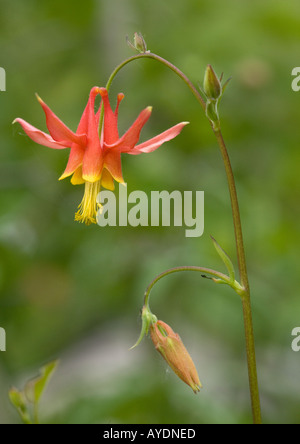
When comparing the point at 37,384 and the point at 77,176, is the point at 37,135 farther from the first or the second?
the point at 37,384

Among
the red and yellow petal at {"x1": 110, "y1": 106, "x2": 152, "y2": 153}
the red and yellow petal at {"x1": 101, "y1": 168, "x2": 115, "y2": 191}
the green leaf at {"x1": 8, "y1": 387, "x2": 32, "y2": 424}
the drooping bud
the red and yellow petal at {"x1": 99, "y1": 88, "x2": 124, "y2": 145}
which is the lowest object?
the green leaf at {"x1": 8, "y1": 387, "x2": 32, "y2": 424}

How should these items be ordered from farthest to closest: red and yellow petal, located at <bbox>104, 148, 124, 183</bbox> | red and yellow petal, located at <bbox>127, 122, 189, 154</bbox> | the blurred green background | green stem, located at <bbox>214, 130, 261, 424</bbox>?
the blurred green background
red and yellow petal, located at <bbox>104, 148, 124, 183</bbox>
red and yellow petal, located at <bbox>127, 122, 189, 154</bbox>
green stem, located at <bbox>214, 130, 261, 424</bbox>

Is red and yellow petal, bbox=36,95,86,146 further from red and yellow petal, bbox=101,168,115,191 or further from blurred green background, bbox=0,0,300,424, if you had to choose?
blurred green background, bbox=0,0,300,424

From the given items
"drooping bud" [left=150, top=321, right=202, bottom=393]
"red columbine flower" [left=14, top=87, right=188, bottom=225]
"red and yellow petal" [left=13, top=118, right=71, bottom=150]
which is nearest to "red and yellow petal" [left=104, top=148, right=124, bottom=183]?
"red columbine flower" [left=14, top=87, right=188, bottom=225]

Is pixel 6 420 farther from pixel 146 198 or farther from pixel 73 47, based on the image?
pixel 73 47

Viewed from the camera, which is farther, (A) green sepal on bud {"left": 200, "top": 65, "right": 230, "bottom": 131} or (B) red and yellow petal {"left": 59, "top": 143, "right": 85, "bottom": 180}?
(B) red and yellow petal {"left": 59, "top": 143, "right": 85, "bottom": 180}

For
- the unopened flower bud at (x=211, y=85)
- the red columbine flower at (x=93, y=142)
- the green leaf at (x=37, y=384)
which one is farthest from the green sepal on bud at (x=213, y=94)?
the green leaf at (x=37, y=384)

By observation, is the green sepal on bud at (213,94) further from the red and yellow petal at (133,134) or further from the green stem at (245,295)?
the red and yellow petal at (133,134)

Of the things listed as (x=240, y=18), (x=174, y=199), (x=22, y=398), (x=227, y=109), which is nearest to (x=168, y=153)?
(x=174, y=199)
